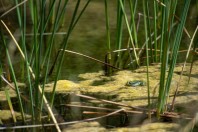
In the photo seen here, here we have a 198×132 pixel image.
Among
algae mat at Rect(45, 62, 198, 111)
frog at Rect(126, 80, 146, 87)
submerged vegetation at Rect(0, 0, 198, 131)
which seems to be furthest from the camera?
frog at Rect(126, 80, 146, 87)

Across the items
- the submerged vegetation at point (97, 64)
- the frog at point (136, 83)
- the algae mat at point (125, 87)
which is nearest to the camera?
the submerged vegetation at point (97, 64)

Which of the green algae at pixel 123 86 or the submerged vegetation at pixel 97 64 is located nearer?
the submerged vegetation at pixel 97 64

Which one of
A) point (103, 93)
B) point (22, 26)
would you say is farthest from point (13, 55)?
point (22, 26)

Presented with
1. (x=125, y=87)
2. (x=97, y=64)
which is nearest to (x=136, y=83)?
(x=125, y=87)

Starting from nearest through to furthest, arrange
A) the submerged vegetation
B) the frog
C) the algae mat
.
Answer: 1. the submerged vegetation
2. the algae mat
3. the frog

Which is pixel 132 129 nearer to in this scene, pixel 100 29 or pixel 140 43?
pixel 140 43

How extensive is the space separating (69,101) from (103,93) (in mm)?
180

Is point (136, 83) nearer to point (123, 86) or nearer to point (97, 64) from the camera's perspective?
point (123, 86)

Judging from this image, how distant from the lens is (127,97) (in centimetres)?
206

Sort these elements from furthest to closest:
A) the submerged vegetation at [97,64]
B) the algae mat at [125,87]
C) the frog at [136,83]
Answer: the frog at [136,83] < the algae mat at [125,87] < the submerged vegetation at [97,64]

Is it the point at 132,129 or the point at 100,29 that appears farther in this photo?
the point at 100,29

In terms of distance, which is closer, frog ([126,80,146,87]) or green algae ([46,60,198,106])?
green algae ([46,60,198,106])

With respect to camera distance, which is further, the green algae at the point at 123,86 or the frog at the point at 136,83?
the frog at the point at 136,83

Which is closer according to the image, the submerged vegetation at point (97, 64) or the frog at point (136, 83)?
the submerged vegetation at point (97, 64)
